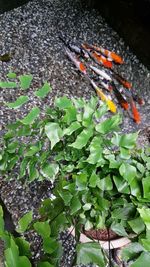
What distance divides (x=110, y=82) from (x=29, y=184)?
0.86m

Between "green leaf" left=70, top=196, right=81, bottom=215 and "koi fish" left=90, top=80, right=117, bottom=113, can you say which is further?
"koi fish" left=90, top=80, right=117, bottom=113

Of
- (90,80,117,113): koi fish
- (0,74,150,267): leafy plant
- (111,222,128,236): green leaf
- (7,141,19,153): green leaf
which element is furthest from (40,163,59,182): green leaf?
(90,80,117,113): koi fish

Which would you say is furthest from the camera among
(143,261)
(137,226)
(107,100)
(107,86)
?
(107,86)

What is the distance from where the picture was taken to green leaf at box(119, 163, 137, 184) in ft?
3.73

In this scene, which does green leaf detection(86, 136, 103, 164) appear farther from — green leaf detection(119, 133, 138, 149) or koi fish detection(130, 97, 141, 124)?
koi fish detection(130, 97, 141, 124)

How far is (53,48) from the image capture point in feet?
7.99

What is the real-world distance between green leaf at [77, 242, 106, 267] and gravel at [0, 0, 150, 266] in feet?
3.53

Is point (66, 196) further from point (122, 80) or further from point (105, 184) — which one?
point (122, 80)

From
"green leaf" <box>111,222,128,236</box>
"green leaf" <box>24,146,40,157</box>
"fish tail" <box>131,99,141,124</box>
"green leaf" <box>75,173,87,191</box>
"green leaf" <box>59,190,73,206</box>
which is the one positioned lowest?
"fish tail" <box>131,99,141,124</box>

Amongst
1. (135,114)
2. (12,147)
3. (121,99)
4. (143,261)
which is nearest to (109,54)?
(121,99)

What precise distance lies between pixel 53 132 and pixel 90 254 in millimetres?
361

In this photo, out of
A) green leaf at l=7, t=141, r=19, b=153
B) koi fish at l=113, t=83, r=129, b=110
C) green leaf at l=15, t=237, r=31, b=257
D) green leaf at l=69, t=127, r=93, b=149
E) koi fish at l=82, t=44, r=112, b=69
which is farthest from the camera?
koi fish at l=82, t=44, r=112, b=69

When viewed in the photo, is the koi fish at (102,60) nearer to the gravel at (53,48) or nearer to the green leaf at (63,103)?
the gravel at (53,48)

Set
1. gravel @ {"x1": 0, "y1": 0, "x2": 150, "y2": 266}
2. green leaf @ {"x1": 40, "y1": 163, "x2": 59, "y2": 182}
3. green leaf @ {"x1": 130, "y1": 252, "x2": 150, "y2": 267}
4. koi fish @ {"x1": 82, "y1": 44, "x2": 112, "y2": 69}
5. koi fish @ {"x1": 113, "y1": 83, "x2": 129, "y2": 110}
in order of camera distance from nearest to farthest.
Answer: green leaf @ {"x1": 130, "y1": 252, "x2": 150, "y2": 267}, green leaf @ {"x1": 40, "y1": 163, "x2": 59, "y2": 182}, gravel @ {"x1": 0, "y1": 0, "x2": 150, "y2": 266}, koi fish @ {"x1": 113, "y1": 83, "x2": 129, "y2": 110}, koi fish @ {"x1": 82, "y1": 44, "x2": 112, "y2": 69}
